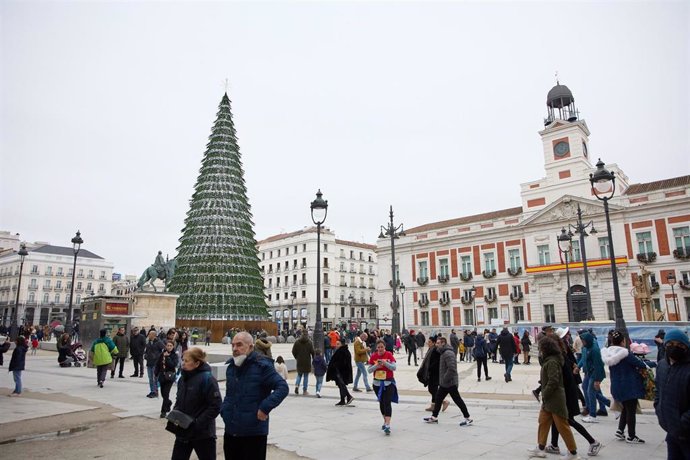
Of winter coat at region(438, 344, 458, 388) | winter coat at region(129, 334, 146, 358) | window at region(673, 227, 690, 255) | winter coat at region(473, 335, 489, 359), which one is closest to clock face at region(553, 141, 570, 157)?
window at region(673, 227, 690, 255)

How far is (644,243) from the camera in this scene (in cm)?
4116

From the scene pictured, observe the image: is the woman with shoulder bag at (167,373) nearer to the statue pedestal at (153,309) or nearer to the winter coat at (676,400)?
the winter coat at (676,400)

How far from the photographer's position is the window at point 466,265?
167 feet

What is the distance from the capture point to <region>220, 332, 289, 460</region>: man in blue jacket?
396 cm

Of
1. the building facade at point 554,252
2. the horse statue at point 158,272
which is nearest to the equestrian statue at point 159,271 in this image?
the horse statue at point 158,272

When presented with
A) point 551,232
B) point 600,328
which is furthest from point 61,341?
point 551,232

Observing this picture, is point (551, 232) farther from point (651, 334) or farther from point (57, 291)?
point (57, 291)

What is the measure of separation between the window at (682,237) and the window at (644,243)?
6.18ft

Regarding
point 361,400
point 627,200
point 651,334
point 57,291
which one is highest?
point 627,200

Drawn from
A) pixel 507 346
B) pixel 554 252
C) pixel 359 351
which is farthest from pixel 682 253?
pixel 359 351

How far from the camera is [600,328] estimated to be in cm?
1927

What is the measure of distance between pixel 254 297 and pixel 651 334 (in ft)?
77.6

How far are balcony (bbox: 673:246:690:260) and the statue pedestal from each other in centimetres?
4065

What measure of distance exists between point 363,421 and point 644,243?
42664 millimetres
